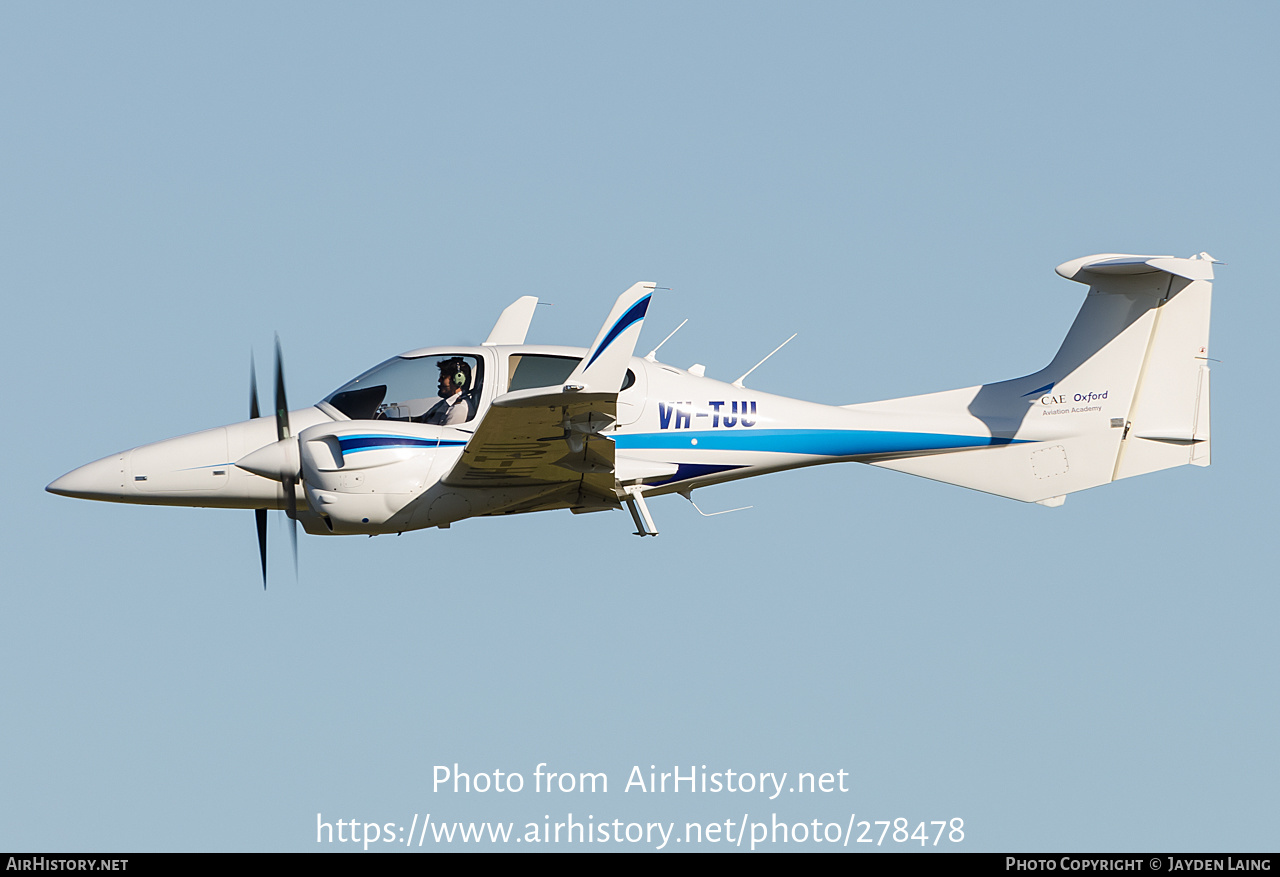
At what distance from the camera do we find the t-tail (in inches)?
671

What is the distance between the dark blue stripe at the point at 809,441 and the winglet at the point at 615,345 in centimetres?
244

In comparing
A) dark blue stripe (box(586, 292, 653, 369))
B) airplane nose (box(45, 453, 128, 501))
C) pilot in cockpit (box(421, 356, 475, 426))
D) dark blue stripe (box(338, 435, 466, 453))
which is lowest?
airplane nose (box(45, 453, 128, 501))

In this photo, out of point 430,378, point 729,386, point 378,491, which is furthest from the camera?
point 729,386

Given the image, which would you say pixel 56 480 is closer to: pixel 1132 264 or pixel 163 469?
pixel 163 469

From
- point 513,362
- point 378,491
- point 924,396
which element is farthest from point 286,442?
point 924,396

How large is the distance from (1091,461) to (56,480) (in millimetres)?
11761

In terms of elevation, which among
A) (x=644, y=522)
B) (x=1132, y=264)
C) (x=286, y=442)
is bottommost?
(x=644, y=522)

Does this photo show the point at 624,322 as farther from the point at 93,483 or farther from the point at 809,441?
the point at 93,483

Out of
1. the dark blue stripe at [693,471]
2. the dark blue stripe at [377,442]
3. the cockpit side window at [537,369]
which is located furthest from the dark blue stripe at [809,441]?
the dark blue stripe at [377,442]

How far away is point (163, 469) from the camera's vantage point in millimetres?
15047

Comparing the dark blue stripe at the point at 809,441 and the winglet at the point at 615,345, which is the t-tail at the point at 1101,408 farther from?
the winglet at the point at 615,345

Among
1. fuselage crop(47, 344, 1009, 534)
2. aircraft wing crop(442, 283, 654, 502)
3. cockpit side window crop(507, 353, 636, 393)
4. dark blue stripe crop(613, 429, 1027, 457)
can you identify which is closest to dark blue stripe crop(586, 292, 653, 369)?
aircraft wing crop(442, 283, 654, 502)

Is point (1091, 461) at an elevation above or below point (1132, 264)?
below

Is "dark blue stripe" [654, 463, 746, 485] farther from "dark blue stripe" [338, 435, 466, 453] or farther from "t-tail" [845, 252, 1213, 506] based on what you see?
"dark blue stripe" [338, 435, 466, 453]
